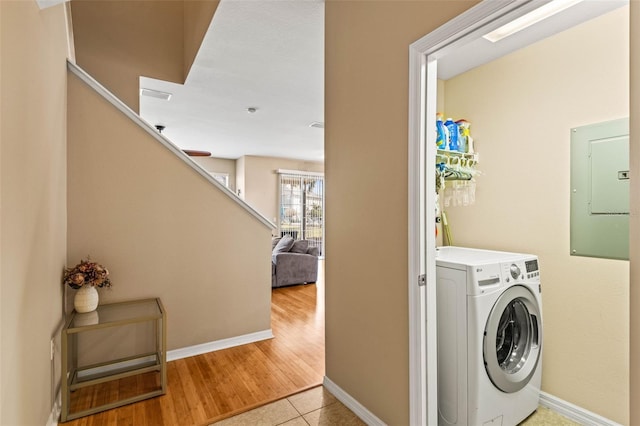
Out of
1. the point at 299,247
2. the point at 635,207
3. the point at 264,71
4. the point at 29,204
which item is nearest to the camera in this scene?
the point at 635,207

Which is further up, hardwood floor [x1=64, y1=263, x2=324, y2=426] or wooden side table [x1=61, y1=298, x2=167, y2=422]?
wooden side table [x1=61, y1=298, x2=167, y2=422]

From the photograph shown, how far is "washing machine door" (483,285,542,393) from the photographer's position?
69.0 inches

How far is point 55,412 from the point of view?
187 centimetres

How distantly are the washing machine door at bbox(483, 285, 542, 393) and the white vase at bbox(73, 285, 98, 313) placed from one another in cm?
244

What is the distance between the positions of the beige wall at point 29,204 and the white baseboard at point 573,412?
2.71m

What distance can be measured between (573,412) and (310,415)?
1551 millimetres

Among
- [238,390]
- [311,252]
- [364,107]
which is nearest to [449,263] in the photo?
[364,107]

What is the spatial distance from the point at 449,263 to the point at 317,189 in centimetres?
701

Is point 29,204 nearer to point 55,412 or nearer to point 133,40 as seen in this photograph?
point 55,412

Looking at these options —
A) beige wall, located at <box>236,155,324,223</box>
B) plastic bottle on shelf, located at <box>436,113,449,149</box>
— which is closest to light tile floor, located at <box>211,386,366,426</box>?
plastic bottle on shelf, located at <box>436,113,449,149</box>

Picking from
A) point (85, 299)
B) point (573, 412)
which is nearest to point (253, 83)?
point (85, 299)

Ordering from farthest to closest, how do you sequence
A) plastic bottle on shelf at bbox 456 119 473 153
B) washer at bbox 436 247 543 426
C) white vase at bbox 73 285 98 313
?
plastic bottle on shelf at bbox 456 119 473 153, white vase at bbox 73 285 98 313, washer at bbox 436 247 543 426

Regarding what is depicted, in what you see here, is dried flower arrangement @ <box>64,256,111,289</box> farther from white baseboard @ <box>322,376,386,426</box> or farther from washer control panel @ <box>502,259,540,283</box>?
washer control panel @ <box>502,259,540,283</box>

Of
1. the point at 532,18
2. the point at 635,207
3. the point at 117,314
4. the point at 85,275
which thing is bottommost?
the point at 117,314
